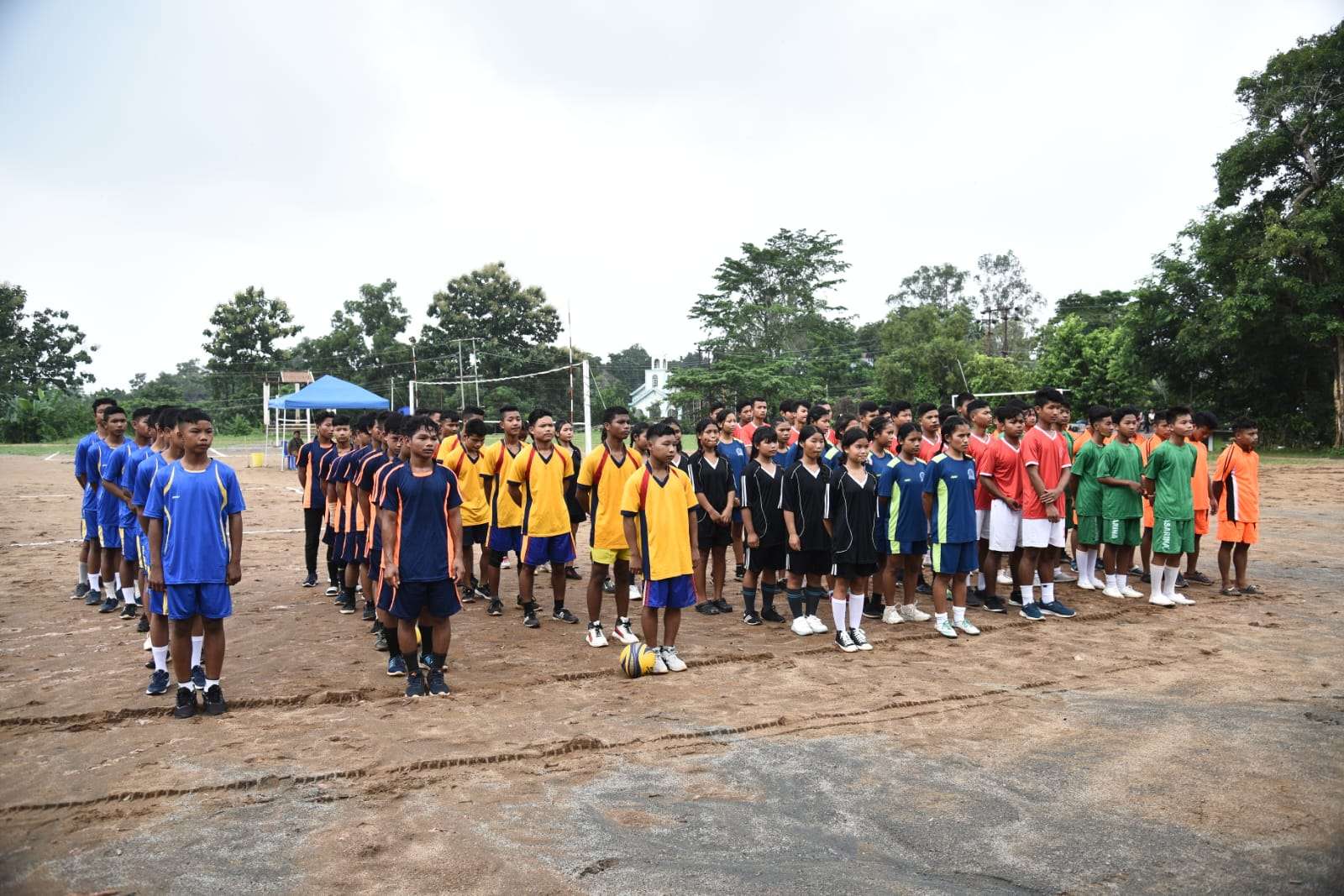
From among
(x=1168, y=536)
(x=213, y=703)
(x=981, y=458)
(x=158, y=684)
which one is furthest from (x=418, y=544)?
(x=1168, y=536)

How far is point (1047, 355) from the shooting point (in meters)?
38.2

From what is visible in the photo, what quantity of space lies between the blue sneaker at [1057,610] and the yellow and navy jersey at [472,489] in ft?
18.5

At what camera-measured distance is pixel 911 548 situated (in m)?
8.02

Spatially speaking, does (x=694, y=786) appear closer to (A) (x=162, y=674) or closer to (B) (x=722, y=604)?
(A) (x=162, y=674)

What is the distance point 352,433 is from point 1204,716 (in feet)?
26.0

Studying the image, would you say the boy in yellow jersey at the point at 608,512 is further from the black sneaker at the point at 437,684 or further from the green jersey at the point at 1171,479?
the green jersey at the point at 1171,479

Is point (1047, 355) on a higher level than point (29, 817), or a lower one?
higher

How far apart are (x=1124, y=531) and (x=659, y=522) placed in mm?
5468

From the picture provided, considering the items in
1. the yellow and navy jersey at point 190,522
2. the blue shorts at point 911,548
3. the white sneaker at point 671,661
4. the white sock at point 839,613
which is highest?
the yellow and navy jersey at point 190,522

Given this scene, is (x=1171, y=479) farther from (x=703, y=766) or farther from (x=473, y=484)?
(x=473, y=484)

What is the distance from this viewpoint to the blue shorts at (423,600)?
5871 millimetres

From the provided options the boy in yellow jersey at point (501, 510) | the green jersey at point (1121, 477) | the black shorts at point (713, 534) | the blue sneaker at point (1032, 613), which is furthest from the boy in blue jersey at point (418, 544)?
the green jersey at point (1121, 477)

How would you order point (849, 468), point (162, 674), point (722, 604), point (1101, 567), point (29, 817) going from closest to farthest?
point (29, 817) → point (162, 674) → point (849, 468) → point (722, 604) → point (1101, 567)

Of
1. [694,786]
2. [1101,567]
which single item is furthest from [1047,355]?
[694,786]
